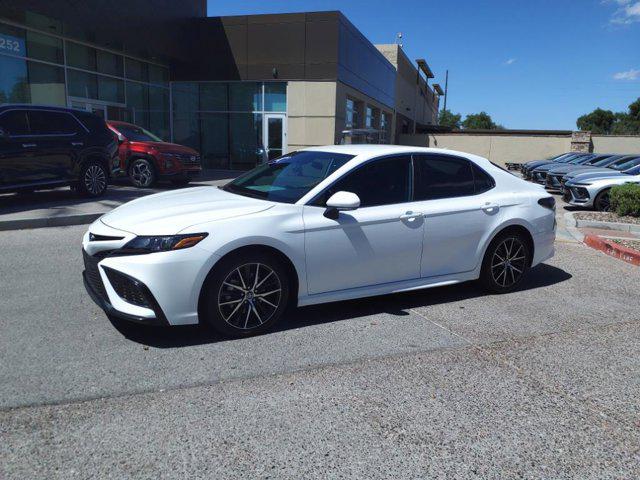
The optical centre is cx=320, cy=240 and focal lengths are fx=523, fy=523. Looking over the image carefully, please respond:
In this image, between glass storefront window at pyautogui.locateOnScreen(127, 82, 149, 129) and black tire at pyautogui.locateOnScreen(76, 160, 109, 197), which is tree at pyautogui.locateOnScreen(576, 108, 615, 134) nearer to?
glass storefront window at pyautogui.locateOnScreen(127, 82, 149, 129)

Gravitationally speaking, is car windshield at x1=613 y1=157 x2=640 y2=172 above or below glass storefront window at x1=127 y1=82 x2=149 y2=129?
below

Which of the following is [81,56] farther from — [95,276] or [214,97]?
[95,276]

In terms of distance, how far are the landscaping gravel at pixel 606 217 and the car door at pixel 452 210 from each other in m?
6.59

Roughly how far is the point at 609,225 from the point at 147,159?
10789 millimetres

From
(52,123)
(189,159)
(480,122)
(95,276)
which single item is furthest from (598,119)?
(95,276)

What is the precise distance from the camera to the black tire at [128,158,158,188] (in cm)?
1355

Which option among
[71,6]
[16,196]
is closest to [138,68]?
[71,6]

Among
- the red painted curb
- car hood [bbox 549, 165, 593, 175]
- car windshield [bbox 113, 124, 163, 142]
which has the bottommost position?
the red painted curb

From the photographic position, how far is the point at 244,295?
13.9 feet

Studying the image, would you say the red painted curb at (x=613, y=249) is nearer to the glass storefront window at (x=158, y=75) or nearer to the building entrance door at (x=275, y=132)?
the building entrance door at (x=275, y=132)

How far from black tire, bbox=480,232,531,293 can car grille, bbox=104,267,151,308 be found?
3471 mm

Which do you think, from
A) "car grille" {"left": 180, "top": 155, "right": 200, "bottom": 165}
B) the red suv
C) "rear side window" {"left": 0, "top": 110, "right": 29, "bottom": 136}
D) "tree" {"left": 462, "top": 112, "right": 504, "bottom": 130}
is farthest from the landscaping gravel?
"tree" {"left": 462, "top": 112, "right": 504, "bottom": 130}

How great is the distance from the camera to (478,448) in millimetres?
2906

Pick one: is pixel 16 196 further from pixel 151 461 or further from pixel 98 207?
pixel 151 461
